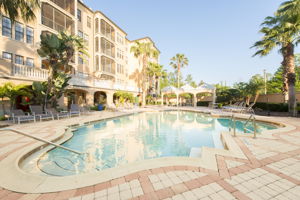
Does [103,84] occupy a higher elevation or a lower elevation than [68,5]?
lower

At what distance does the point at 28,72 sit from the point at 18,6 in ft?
20.4

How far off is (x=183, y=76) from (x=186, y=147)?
153 feet

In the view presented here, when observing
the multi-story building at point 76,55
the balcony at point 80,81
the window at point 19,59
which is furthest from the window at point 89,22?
the window at point 19,59

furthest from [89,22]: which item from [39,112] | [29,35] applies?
[39,112]

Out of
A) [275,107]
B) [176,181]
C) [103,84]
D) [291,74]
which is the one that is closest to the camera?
[176,181]

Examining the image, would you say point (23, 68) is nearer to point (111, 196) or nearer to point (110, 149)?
point (110, 149)

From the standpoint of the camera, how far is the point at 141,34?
33.9m

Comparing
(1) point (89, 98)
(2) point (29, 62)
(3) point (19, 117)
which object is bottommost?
(3) point (19, 117)

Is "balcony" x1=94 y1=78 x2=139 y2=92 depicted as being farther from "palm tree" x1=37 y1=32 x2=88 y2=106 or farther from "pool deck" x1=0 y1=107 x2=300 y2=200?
"pool deck" x1=0 y1=107 x2=300 y2=200

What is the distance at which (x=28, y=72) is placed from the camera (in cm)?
1112

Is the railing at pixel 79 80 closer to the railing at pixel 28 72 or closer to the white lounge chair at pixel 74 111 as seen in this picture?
the railing at pixel 28 72

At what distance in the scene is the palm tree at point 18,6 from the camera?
6.53 metres

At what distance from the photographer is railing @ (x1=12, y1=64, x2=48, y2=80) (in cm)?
1039

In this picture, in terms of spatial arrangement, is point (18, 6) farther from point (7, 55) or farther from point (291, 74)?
point (291, 74)
